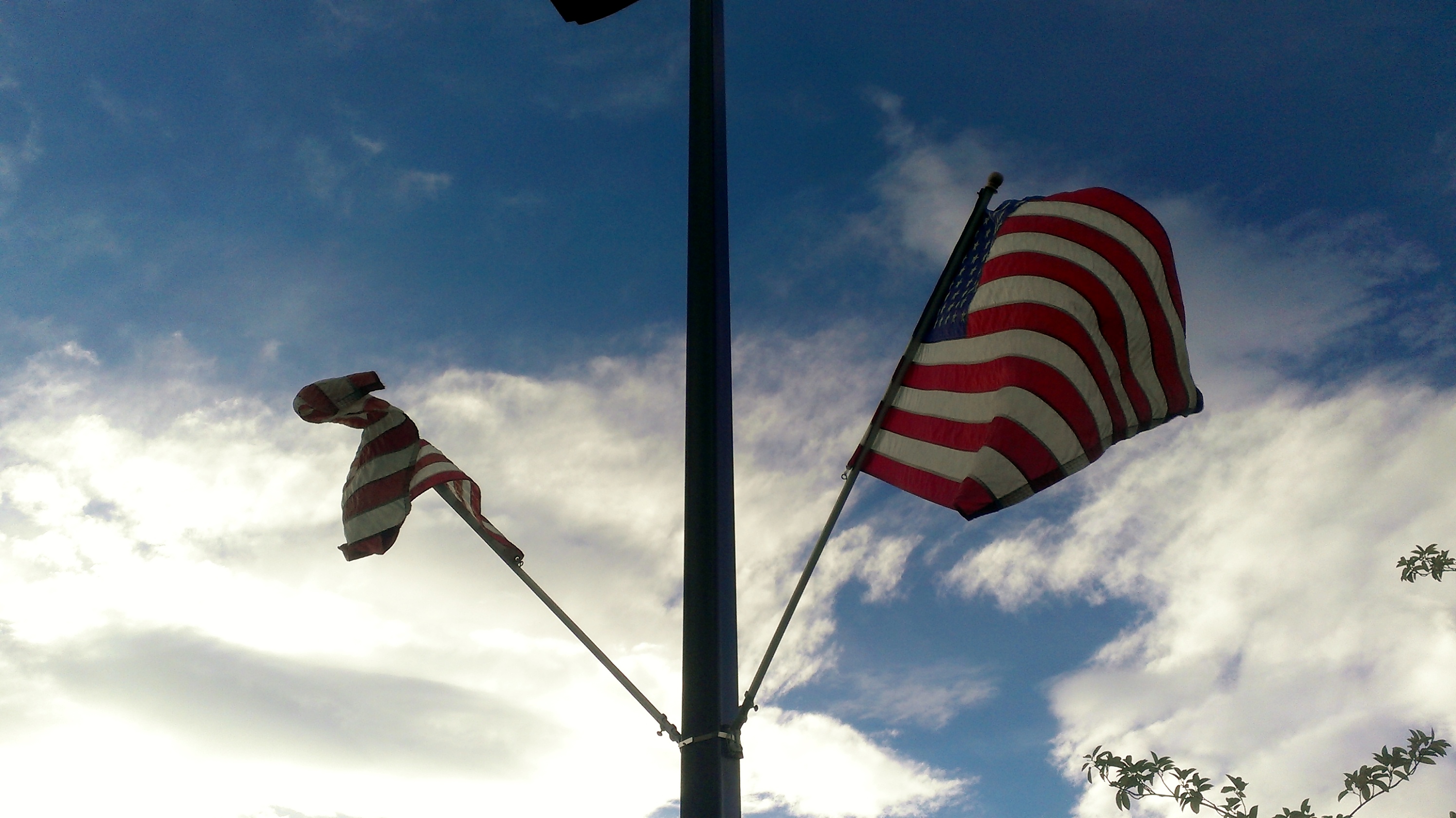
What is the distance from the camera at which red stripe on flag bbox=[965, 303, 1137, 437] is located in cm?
652

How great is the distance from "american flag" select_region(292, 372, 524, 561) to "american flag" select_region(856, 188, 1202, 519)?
3.20 metres

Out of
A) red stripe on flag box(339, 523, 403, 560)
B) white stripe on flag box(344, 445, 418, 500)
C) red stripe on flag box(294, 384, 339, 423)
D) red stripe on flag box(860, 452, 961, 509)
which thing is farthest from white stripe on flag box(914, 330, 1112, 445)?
red stripe on flag box(294, 384, 339, 423)

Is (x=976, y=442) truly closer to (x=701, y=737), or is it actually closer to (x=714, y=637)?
(x=714, y=637)

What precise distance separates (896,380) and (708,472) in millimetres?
1782

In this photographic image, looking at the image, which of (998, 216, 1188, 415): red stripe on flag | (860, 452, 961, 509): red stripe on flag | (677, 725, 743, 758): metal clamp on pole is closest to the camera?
(677, 725, 743, 758): metal clamp on pole

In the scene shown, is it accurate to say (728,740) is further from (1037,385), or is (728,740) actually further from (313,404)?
(313,404)

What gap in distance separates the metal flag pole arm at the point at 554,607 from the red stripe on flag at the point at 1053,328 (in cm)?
330

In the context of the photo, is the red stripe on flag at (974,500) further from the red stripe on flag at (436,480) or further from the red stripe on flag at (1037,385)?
the red stripe on flag at (436,480)

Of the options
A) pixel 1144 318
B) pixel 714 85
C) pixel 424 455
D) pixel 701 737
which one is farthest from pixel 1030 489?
pixel 424 455

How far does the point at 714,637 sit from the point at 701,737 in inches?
21.3

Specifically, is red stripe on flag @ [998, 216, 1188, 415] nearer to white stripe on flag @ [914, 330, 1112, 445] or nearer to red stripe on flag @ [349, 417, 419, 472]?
white stripe on flag @ [914, 330, 1112, 445]

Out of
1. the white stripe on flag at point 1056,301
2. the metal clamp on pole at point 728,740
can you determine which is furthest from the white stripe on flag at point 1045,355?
the metal clamp on pole at point 728,740

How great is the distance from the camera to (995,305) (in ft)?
21.8

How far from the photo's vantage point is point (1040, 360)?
253 inches
